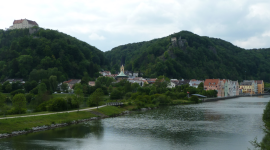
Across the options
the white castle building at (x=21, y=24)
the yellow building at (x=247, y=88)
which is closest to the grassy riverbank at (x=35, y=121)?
the yellow building at (x=247, y=88)

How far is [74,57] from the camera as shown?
477 ft

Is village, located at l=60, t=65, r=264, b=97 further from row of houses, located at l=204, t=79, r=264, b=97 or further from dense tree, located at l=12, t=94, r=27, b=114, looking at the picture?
dense tree, located at l=12, t=94, r=27, b=114

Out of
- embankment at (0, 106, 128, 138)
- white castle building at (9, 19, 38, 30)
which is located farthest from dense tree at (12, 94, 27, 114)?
white castle building at (9, 19, 38, 30)

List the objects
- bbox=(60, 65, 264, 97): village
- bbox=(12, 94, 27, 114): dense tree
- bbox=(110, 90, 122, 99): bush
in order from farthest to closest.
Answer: bbox=(60, 65, 264, 97): village → bbox=(110, 90, 122, 99): bush → bbox=(12, 94, 27, 114): dense tree

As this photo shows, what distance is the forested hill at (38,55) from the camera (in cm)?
12281

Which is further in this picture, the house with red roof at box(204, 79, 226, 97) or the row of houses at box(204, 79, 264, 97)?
the row of houses at box(204, 79, 264, 97)

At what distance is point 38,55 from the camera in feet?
439

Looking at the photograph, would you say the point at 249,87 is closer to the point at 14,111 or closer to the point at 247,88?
the point at 247,88

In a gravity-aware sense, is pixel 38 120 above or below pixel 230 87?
below

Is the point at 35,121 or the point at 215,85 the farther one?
the point at 215,85

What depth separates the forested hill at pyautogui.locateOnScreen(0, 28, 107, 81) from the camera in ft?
403

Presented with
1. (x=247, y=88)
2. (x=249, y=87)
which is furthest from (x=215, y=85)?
(x=247, y=88)

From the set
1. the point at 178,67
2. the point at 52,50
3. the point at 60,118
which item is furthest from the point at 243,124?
the point at 178,67

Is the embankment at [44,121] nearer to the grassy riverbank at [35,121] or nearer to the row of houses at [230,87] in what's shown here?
the grassy riverbank at [35,121]
